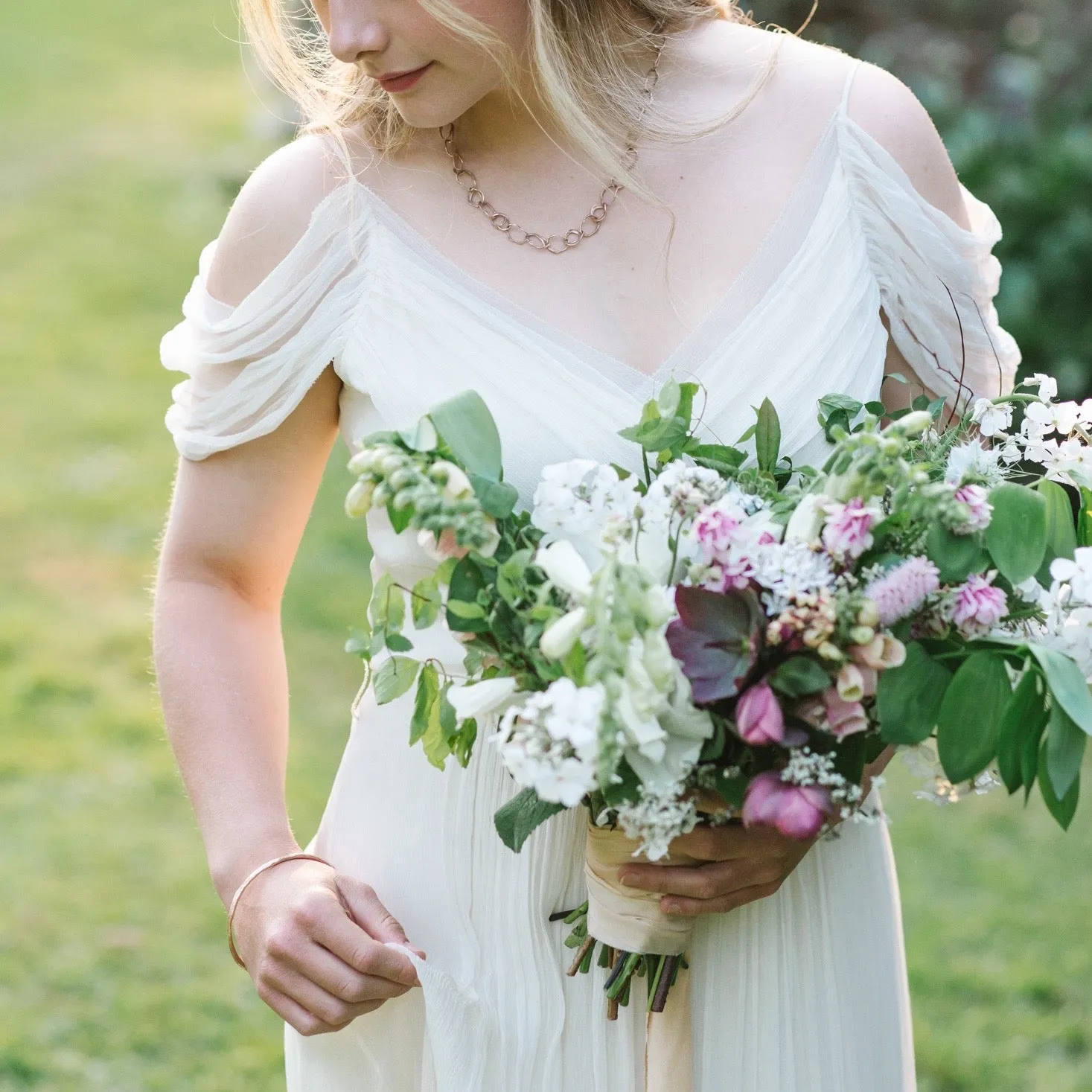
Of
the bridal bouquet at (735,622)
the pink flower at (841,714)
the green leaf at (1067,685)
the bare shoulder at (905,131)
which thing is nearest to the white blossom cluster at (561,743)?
the bridal bouquet at (735,622)

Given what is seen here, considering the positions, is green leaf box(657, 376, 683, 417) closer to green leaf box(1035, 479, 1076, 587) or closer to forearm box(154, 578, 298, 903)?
green leaf box(1035, 479, 1076, 587)

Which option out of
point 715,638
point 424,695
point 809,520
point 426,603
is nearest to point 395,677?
point 424,695

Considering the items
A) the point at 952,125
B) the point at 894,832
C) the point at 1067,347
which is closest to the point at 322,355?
the point at 894,832

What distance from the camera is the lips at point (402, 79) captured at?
6.12ft

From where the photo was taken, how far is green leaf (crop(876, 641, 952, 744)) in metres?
1.43

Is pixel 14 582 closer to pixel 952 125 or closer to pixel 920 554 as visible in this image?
pixel 952 125

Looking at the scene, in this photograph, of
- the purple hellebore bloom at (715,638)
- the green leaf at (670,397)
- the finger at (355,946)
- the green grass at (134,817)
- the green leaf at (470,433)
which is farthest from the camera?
the green grass at (134,817)

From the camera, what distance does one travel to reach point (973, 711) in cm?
145

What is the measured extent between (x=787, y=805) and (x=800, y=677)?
0.39 ft

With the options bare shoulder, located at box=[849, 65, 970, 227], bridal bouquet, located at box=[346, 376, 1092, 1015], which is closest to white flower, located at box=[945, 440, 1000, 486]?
bridal bouquet, located at box=[346, 376, 1092, 1015]

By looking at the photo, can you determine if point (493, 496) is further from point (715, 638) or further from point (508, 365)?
point (508, 365)

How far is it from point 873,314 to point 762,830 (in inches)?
27.6

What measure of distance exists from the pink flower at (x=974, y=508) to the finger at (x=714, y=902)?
52cm

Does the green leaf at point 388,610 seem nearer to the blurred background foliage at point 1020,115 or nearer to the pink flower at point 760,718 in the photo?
the pink flower at point 760,718
